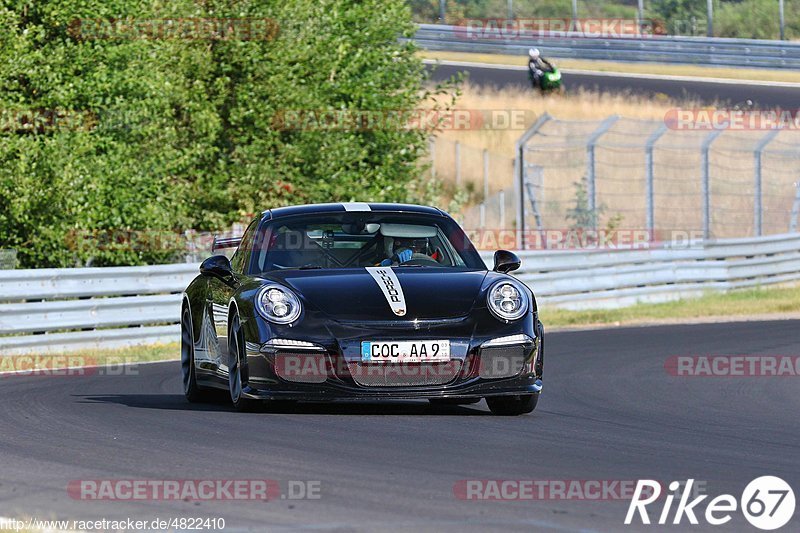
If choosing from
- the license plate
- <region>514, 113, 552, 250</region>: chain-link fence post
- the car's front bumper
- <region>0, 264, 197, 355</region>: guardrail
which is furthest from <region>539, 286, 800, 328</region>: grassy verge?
the license plate

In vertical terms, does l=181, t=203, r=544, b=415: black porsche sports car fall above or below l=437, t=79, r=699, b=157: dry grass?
above

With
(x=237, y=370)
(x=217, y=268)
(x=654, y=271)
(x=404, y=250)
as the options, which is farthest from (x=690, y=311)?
(x=237, y=370)

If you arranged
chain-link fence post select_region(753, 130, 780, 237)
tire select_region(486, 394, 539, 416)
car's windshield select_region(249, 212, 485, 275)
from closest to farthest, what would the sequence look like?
tire select_region(486, 394, 539, 416) → car's windshield select_region(249, 212, 485, 275) → chain-link fence post select_region(753, 130, 780, 237)

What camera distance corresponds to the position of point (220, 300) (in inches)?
388

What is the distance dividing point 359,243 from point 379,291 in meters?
1.07

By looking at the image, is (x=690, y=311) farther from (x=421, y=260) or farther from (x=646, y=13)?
(x=646, y=13)

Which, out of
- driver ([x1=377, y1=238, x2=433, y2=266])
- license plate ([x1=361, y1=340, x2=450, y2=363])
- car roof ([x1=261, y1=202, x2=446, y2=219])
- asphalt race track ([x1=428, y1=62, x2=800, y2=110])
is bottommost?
asphalt race track ([x1=428, y1=62, x2=800, y2=110])

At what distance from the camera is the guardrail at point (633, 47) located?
42906 millimetres

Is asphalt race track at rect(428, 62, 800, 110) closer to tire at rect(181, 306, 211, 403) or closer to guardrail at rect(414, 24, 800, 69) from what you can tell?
guardrail at rect(414, 24, 800, 69)

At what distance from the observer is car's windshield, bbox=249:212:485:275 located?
9.60 metres

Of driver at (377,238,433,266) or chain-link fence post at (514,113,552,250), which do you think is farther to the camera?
chain-link fence post at (514,113,552,250)

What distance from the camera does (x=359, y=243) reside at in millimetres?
9742

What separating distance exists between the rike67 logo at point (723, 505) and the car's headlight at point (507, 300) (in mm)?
2565

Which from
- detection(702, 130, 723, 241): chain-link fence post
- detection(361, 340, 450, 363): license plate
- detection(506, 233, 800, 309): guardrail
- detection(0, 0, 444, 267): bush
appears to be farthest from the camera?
detection(702, 130, 723, 241): chain-link fence post
